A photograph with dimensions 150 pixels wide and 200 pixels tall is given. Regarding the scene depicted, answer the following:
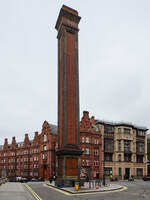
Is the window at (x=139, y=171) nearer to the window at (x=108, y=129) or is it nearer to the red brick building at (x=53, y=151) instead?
the red brick building at (x=53, y=151)

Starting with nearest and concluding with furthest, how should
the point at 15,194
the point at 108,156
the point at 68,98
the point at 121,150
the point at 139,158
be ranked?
the point at 15,194, the point at 68,98, the point at 108,156, the point at 121,150, the point at 139,158

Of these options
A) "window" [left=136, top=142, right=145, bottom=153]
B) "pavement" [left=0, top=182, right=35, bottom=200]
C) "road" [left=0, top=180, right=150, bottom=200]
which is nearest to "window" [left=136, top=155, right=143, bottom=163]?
"window" [left=136, top=142, right=145, bottom=153]

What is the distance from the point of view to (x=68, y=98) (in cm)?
4400

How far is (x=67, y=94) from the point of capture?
4400 cm

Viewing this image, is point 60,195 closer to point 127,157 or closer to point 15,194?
point 15,194

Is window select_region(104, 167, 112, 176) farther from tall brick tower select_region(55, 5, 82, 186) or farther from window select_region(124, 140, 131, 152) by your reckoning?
tall brick tower select_region(55, 5, 82, 186)

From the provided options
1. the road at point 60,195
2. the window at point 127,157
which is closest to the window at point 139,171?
the window at point 127,157

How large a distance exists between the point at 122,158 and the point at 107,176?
7.53m

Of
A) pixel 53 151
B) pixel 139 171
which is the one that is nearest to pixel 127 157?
pixel 139 171

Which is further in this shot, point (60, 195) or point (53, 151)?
point (53, 151)

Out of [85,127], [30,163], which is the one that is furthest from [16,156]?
[85,127]

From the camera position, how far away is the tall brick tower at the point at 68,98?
132ft

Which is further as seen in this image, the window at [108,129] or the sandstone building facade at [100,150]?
the window at [108,129]

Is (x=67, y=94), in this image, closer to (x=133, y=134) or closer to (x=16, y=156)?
(x=133, y=134)
